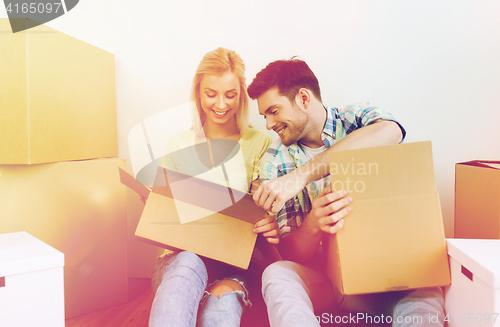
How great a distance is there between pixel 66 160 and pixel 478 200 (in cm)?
140

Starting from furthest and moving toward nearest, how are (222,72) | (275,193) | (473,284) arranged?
(222,72)
(275,193)
(473,284)

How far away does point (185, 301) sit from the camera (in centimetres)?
67

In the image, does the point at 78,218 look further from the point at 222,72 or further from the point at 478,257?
the point at 478,257

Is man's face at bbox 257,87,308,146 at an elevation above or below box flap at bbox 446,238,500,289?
above

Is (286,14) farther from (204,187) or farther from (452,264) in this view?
(452,264)

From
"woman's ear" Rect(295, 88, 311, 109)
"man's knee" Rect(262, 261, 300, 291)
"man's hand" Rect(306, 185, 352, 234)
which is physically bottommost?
"man's knee" Rect(262, 261, 300, 291)

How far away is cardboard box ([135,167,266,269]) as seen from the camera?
0.80m

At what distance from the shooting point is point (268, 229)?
826mm

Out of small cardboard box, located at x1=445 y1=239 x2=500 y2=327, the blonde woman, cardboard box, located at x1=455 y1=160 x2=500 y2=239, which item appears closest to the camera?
small cardboard box, located at x1=445 y1=239 x2=500 y2=327

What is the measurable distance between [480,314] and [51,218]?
120 cm

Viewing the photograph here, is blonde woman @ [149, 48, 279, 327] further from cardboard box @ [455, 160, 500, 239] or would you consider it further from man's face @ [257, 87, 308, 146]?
cardboard box @ [455, 160, 500, 239]

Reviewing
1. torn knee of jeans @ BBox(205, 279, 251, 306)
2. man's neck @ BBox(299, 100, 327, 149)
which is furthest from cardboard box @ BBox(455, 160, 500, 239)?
torn knee of jeans @ BBox(205, 279, 251, 306)

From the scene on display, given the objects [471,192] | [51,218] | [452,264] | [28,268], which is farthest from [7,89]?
[471,192]

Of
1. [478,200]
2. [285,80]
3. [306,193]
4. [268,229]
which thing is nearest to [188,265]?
[268,229]
